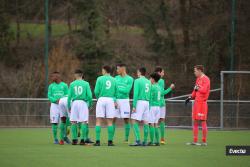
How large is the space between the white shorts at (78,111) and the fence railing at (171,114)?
1056 cm

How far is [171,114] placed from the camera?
96.9 feet

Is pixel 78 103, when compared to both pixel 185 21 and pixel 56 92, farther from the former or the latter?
pixel 185 21

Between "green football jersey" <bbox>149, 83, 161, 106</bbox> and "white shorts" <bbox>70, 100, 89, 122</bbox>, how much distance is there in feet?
6.05

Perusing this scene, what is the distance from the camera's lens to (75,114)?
18500 millimetres

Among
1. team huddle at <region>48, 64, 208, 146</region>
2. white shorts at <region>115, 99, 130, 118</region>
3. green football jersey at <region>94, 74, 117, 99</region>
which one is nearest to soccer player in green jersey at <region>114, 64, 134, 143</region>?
white shorts at <region>115, 99, 130, 118</region>

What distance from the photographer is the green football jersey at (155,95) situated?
62.5 feet

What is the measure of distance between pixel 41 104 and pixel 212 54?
1112 centimetres

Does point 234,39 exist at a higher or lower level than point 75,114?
higher

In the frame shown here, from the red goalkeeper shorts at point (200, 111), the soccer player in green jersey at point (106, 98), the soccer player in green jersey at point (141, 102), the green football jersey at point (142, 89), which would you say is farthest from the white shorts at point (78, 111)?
the red goalkeeper shorts at point (200, 111)

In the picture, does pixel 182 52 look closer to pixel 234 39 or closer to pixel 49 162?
pixel 234 39

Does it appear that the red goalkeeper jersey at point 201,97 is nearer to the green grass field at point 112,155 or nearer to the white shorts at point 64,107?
the green grass field at point 112,155

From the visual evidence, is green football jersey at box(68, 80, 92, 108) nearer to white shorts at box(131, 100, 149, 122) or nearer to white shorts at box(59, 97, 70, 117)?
white shorts at box(59, 97, 70, 117)

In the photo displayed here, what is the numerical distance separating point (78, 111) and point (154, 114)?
2096 mm

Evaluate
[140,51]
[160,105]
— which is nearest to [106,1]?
[140,51]
